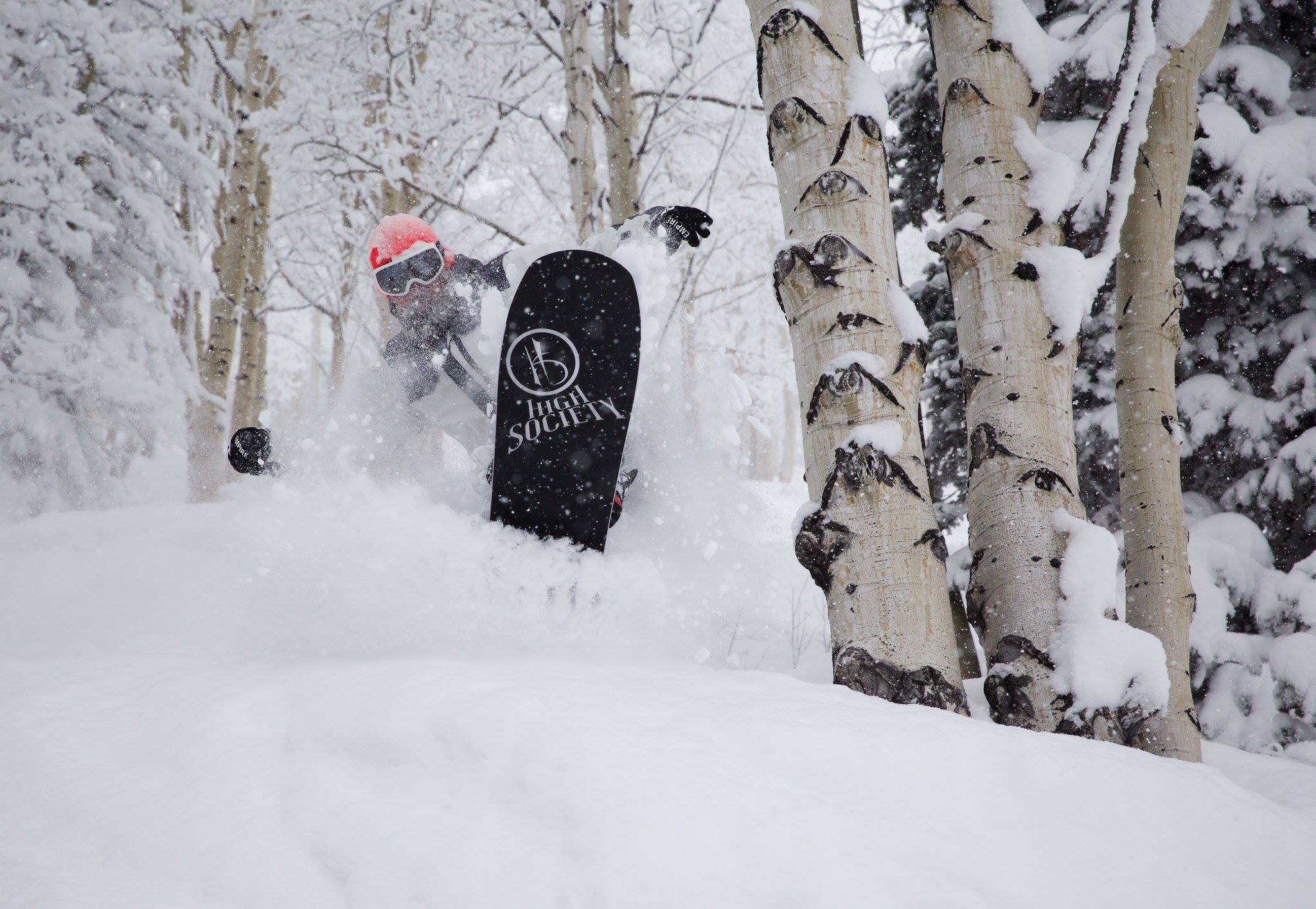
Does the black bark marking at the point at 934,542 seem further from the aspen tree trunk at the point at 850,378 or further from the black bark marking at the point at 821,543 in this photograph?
the black bark marking at the point at 821,543

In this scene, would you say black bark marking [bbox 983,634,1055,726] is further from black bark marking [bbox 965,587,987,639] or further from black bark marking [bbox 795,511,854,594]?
black bark marking [bbox 795,511,854,594]

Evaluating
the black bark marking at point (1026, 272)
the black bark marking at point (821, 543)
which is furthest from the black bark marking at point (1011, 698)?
the black bark marking at point (1026, 272)

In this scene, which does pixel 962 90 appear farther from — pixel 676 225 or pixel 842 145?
pixel 676 225

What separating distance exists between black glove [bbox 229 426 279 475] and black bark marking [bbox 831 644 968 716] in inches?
92.6

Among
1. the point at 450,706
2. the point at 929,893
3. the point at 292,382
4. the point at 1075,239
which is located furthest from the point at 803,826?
the point at 292,382

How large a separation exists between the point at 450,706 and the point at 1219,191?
13.7 feet

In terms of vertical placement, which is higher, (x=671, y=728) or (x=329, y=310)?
(x=329, y=310)

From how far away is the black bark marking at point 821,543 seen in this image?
1667 millimetres

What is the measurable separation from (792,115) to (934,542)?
Result: 1.11 metres

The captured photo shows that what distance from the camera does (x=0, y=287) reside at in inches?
235

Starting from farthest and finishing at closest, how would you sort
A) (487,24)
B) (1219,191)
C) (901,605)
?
1. (487,24)
2. (1219,191)
3. (901,605)

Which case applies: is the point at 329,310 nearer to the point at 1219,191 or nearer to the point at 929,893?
the point at 1219,191

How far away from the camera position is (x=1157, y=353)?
2.17 meters

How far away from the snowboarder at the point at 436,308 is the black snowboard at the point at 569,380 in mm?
388
